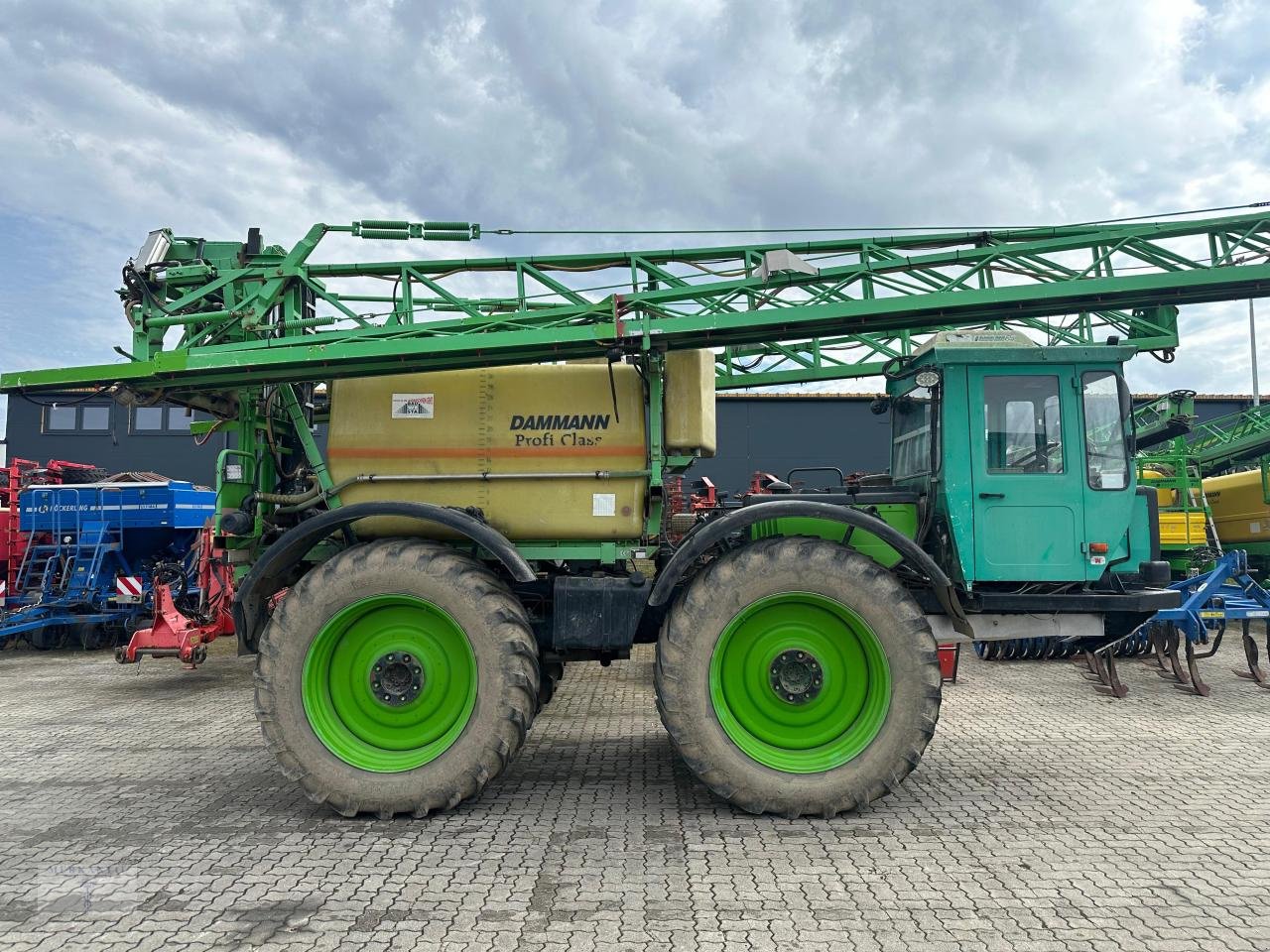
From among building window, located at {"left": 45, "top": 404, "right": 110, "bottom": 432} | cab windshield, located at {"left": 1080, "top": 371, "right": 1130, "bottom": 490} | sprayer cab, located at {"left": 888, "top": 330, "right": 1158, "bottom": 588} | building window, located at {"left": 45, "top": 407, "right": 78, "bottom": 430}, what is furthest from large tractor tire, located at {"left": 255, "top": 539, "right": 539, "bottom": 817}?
building window, located at {"left": 45, "top": 407, "right": 78, "bottom": 430}

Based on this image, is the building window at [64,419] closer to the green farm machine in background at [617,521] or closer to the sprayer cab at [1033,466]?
the green farm machine in background at [617,521]

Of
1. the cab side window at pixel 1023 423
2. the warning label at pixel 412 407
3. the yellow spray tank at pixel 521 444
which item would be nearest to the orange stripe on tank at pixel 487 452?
the yellow spray tank at pixel 521 444

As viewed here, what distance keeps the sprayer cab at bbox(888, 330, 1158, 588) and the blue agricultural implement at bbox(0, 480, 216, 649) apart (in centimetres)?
991

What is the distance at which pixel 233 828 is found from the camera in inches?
155

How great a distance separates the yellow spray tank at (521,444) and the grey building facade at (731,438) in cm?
1446

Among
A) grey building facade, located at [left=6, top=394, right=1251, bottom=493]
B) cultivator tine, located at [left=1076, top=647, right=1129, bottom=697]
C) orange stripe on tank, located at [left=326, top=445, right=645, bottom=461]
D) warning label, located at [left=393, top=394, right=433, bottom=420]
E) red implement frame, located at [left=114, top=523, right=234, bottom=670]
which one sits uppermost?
grey building facade, located at [left=6, top=394, right=1251, bottom=493]

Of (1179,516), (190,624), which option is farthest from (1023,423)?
(190,624)

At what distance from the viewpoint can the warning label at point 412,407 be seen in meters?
4.62

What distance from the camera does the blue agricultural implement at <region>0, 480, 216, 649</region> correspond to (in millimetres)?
9961

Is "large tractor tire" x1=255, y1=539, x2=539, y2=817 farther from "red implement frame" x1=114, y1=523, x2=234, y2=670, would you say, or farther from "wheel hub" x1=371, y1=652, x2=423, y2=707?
"red implement frame" x1=114, y1=523, x2=234, y2=670

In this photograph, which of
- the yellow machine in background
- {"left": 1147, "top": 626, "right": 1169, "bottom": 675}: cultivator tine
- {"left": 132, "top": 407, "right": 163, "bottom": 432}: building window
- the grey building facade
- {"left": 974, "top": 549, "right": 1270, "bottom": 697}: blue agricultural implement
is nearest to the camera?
{"left": 974, "top": 549, "right": 1270, "bottom": 697}: blue agricultural implement

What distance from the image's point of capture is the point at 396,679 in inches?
167

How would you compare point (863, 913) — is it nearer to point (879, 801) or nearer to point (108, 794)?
point (879, 801)

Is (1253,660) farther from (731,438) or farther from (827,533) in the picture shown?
(731,438)
